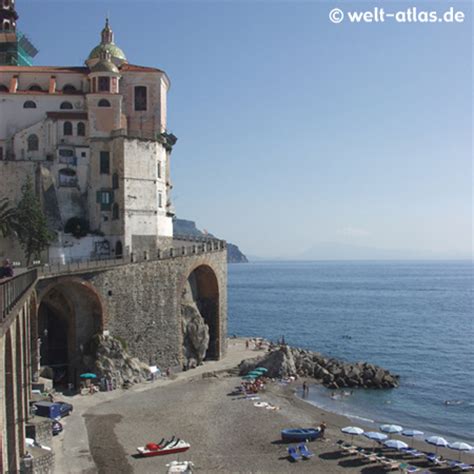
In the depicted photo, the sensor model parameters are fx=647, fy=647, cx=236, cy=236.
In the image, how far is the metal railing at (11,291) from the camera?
62.0 ft

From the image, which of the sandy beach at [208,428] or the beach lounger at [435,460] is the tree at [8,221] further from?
the beach lounger at [435,460]

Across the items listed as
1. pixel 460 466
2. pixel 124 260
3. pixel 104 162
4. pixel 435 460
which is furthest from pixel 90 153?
pixel 460 466

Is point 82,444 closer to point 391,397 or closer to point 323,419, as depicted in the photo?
point 323,419

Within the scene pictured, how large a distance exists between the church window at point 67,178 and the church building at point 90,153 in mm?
81

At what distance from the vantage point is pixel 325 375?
53.2 m

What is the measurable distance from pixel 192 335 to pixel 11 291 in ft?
103

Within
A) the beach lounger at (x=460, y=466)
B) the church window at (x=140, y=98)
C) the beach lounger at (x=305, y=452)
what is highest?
the church window at (x=140, y=98)

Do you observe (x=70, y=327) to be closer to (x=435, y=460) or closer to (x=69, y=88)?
(x=69, y=88)

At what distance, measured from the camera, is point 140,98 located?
58438mm

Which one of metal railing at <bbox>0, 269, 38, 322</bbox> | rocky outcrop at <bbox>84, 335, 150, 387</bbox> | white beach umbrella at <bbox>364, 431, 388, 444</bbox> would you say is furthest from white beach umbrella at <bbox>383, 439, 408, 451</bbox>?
metal railing at <bbox>0, 269, 38, 322</bbox>

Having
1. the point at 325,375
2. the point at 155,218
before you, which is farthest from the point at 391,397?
the point at 155,218

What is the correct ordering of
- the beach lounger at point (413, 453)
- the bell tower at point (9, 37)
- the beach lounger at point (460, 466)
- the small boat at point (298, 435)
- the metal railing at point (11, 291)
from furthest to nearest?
1. the bell tower at point (9, 37)
2. the small boat at point (298, 435)
3. the beach lounger at point (413, 453)
4. the beach lounger at point (460, 466)
5. the metal railing at point (11, 291)

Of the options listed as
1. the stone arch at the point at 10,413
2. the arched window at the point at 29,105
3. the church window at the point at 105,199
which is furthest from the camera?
the arched window at the point at 29,105

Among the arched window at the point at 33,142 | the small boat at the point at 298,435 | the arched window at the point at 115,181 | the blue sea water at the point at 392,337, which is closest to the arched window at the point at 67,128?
the arched window at the point at 33,142
